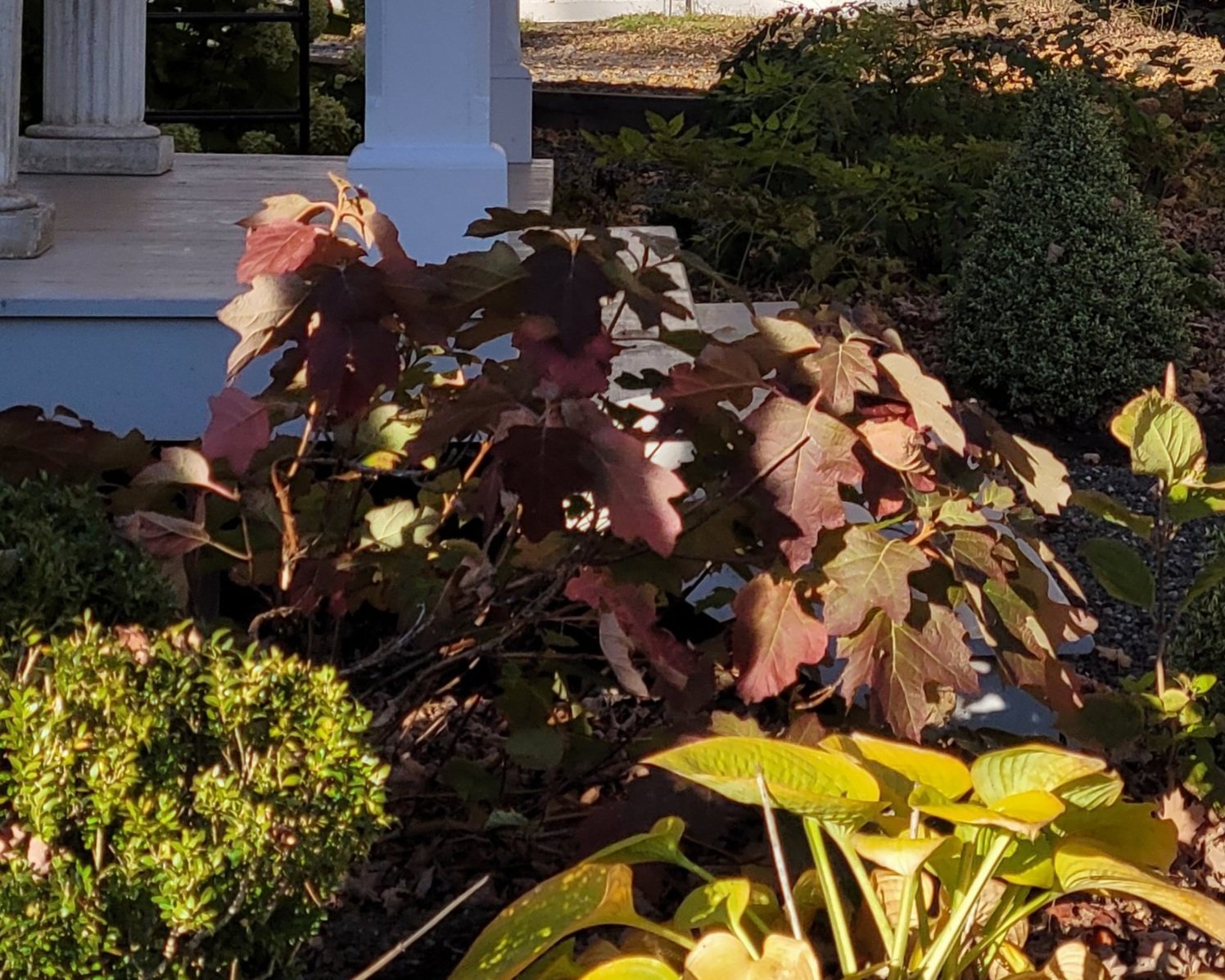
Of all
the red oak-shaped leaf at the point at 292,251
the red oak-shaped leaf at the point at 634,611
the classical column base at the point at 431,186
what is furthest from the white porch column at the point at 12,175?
the red oak-shaped leaf at the point at 634,611

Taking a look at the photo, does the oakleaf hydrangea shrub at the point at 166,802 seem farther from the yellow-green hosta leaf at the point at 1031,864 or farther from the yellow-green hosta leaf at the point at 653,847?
the yellow-green hosta leaf at the point at 1031,864

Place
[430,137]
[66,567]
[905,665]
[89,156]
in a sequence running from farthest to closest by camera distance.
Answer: [89,156]
[430,137]
[905,665]
[66,567]

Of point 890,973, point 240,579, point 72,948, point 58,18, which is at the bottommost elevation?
point 890,973

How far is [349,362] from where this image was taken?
1590mm

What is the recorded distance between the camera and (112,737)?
1.24 m

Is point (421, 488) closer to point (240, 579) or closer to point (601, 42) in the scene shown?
point (240, 579)

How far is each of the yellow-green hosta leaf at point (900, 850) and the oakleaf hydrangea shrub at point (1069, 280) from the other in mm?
3252

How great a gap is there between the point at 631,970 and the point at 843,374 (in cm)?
66

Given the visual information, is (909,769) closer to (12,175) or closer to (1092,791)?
(1092,791)

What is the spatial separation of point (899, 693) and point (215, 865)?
2.63 ft

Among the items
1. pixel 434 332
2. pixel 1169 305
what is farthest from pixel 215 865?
pixel 1169 305

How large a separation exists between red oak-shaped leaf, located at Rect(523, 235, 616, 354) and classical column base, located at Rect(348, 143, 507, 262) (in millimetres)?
1251

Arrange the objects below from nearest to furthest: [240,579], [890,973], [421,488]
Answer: [890,973] < [240,579] < [421,488]

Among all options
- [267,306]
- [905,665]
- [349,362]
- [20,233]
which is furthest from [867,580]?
[20,233]
